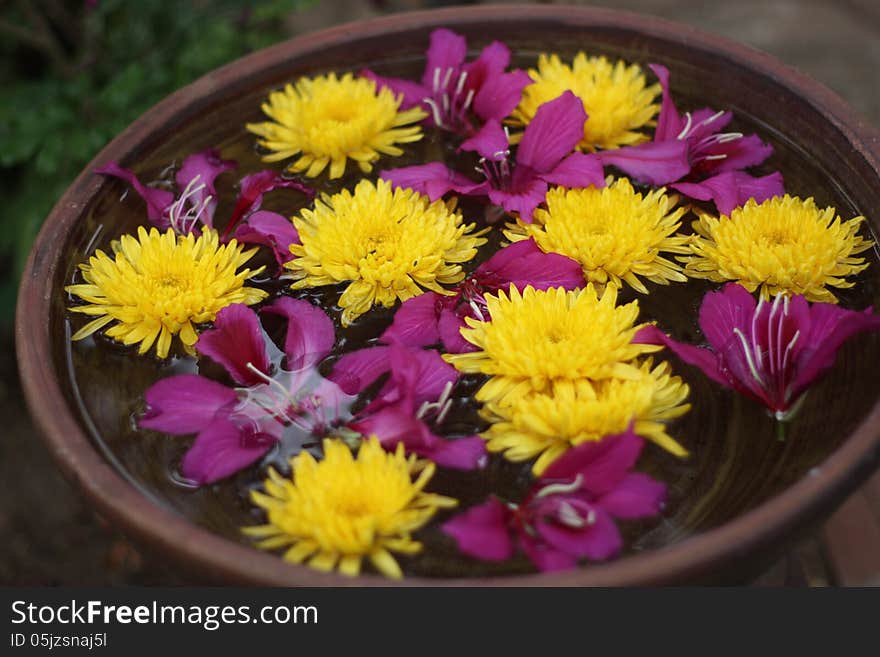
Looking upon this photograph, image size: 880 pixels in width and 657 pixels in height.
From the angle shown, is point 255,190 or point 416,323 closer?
point 416,323

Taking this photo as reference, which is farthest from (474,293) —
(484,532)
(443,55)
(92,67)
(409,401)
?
(92,67)

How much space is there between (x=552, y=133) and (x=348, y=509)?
49 cm

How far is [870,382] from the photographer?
85 cm

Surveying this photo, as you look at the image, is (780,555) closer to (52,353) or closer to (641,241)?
(641,241)

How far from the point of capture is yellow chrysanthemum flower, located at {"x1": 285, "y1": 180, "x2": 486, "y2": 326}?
3.07ft

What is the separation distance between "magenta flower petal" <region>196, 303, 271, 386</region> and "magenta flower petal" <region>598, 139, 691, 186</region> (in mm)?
416

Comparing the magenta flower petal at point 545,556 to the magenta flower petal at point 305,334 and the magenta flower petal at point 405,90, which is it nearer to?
the magenta flower petal at point 305,334

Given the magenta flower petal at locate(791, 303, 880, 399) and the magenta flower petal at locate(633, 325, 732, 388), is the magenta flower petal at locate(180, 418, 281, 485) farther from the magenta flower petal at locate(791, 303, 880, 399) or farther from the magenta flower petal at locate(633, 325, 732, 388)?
the magenta flower petal at locate(791, 303, 880, 399)

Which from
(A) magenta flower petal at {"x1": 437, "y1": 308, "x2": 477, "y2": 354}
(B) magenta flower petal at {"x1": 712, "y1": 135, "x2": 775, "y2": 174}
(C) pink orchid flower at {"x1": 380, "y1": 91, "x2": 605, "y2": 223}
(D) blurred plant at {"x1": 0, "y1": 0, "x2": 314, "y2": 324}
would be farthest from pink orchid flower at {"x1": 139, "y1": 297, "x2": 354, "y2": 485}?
(D) blurred plant at {"x1": 0, "y1": 0, "x2": 314, "y2": 324}

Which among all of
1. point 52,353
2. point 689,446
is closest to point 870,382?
point 689,446

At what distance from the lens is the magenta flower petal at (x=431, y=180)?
1007mm

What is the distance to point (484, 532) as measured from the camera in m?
0.74

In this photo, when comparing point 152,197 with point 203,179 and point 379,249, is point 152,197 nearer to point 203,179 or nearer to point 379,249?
point 203,179

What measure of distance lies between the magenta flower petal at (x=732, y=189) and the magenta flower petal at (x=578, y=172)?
86 millimetres
